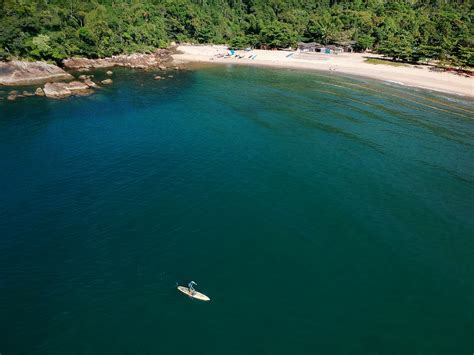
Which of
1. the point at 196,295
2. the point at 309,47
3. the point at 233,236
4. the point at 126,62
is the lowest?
the point at 196,295

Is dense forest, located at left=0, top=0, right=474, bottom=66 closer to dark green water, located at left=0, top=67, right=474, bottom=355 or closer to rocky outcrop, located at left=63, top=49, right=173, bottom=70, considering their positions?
rocky outcrop, located at left=63, top=49, right=173, bottom=70

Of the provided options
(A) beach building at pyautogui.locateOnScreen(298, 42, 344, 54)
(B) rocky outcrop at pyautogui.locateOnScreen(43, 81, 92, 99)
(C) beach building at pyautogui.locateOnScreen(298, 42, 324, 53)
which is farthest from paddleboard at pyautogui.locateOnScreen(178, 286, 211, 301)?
(C) beach building at pyautogui.locateOnScreen(298, 42, 324, 53)

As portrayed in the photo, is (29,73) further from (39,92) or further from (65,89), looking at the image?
(65,89)

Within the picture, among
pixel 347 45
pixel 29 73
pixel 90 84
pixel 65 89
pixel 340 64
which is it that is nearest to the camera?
pixel 65 89

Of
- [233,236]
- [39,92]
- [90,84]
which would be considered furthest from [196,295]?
[90,84]

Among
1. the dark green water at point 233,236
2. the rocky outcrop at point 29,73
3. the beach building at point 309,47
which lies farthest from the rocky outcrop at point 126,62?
the beach building at point 309,47
